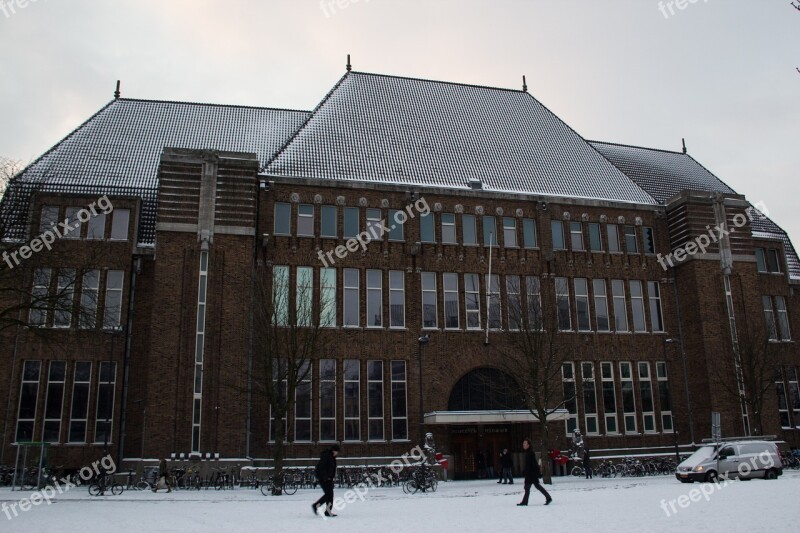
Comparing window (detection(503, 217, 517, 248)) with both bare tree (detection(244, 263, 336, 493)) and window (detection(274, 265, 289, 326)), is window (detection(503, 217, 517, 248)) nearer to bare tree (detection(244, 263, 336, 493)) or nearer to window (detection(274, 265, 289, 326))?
bare tree (detection(244, 263, 336, 493))

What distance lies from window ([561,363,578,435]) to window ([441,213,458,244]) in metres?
8.35

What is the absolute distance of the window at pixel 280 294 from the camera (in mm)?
29438

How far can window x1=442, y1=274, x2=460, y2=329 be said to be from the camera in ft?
114

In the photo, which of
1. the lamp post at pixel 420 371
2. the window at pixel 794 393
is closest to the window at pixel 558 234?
the lamp post at pixel 420 371

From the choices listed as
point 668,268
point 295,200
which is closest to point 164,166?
point 295,200

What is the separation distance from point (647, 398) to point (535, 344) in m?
10.2

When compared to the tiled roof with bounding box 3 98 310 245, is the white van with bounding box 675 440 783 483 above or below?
below

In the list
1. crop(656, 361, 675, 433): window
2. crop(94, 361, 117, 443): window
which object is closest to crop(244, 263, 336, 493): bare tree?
crop(94, 361, 117, 443): window

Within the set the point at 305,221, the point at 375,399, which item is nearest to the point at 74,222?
the point at 305,221

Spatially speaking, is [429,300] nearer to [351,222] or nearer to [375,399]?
[351,222]

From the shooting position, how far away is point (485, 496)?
22281 mm

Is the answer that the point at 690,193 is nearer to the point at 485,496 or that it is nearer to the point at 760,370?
the point at 760,370

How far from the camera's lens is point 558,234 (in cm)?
3769

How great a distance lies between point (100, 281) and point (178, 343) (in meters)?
5.54
